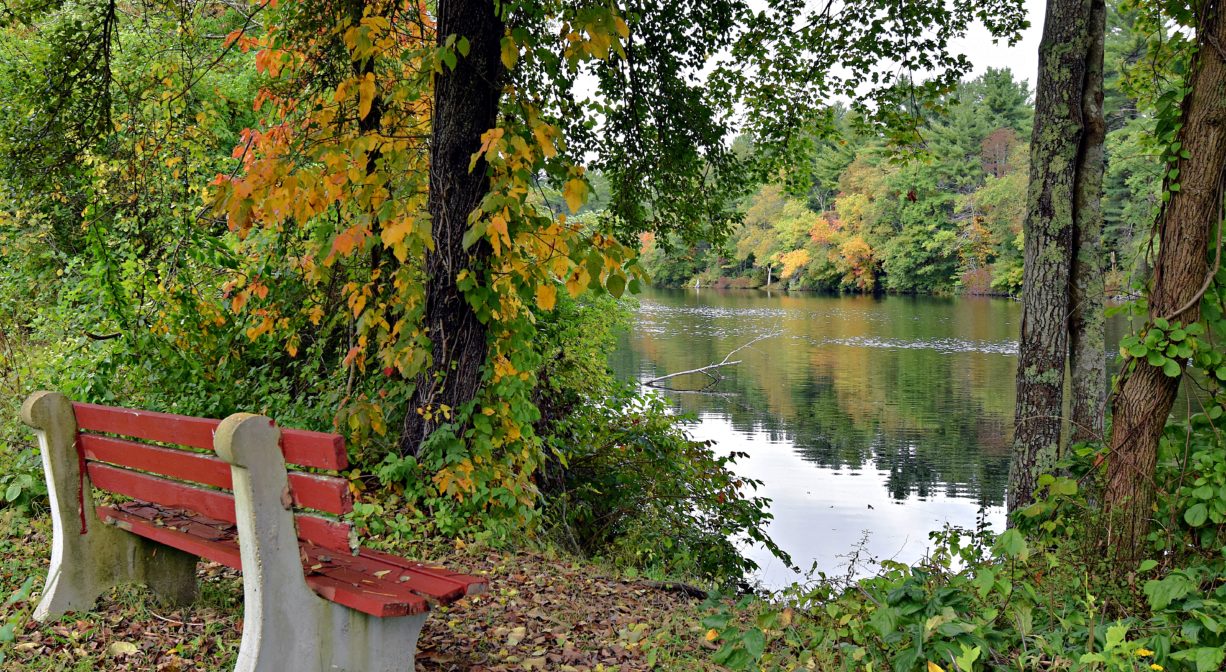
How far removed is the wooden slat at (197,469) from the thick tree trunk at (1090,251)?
5.19 metres

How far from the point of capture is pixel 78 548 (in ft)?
11.7

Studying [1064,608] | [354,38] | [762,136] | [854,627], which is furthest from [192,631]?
[762,136]

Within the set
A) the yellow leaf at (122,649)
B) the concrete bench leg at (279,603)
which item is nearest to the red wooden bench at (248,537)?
the concrete bench leg at (279,603)

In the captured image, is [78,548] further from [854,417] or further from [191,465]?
[854,417]

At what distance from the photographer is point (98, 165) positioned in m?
7.48

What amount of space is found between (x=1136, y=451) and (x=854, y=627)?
62.5 inches

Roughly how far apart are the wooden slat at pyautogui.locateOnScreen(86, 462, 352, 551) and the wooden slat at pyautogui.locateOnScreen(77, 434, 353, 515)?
0.20 feet

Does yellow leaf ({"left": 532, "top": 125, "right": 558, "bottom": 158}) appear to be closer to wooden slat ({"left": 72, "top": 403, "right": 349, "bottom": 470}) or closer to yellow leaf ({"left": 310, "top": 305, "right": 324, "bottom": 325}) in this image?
wooden slat ({"left": 72, "top": 403, "right": 349, "bottom": 470})

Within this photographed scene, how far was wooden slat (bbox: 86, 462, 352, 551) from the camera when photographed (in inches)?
104

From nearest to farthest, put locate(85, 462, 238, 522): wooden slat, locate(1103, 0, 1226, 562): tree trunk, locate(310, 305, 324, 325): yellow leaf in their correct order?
locate(85, 462, 238, 522): wooden slat < locate(1103, 0, 1226, 562): tree trunk < locate(310, 305, 324, 325): yellow leaf

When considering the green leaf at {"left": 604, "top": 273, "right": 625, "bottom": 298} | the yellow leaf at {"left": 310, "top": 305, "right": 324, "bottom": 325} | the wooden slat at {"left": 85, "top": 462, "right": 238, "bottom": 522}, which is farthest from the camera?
the yellow leaf at {"left": 310, "top": 305, "right": 324, "bottom": 325}

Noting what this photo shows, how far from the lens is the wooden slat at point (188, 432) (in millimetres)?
2404

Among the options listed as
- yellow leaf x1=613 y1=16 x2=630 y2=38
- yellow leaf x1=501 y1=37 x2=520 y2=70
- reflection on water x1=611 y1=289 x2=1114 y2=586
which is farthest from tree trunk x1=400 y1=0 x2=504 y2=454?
reflection on water x1=611 y1=289 x2=1114 y2=586

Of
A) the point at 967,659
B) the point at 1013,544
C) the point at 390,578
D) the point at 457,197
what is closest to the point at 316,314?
the point at 457,197
